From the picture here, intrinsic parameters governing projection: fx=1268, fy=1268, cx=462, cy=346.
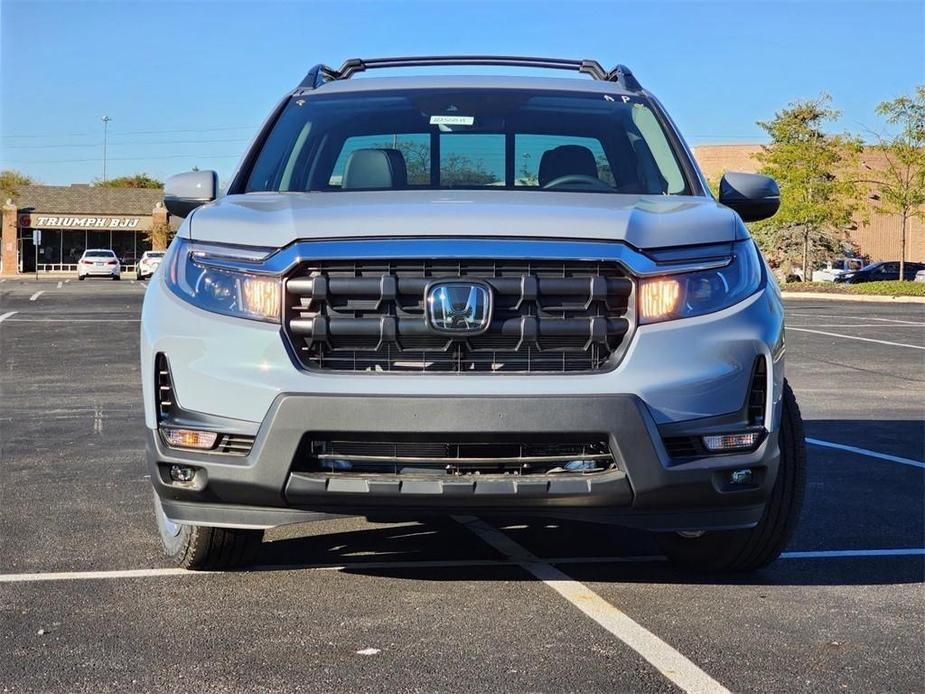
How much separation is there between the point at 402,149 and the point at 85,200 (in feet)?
272

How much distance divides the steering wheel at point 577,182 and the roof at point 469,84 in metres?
0.60

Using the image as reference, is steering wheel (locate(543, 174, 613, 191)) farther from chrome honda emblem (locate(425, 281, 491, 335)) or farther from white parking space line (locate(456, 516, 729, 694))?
white parking space line (locate(456, 516, 729, 694))

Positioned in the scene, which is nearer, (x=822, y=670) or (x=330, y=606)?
(x=822, y=670)

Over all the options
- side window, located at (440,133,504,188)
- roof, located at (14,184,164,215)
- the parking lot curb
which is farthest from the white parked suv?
side window, located at (440,133,504,188)

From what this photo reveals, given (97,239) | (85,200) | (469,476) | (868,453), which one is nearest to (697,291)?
(469,476)

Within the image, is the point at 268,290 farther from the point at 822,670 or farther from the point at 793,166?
the point at 793,166

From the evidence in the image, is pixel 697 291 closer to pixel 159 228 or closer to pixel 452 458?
pixel 452 458

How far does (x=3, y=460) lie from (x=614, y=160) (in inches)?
168

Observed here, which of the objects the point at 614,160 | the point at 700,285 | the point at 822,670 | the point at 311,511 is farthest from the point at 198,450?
the point at 614,160

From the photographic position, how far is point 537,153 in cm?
575

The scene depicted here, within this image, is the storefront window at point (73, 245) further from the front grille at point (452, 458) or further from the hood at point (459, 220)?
the front grille at point (452, 458)

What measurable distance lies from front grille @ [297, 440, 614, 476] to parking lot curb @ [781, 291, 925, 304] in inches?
1315

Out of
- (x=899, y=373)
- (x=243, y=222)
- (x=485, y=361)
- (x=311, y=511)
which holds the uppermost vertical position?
(x=243, y=222)

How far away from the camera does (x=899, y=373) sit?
47.9 ft
